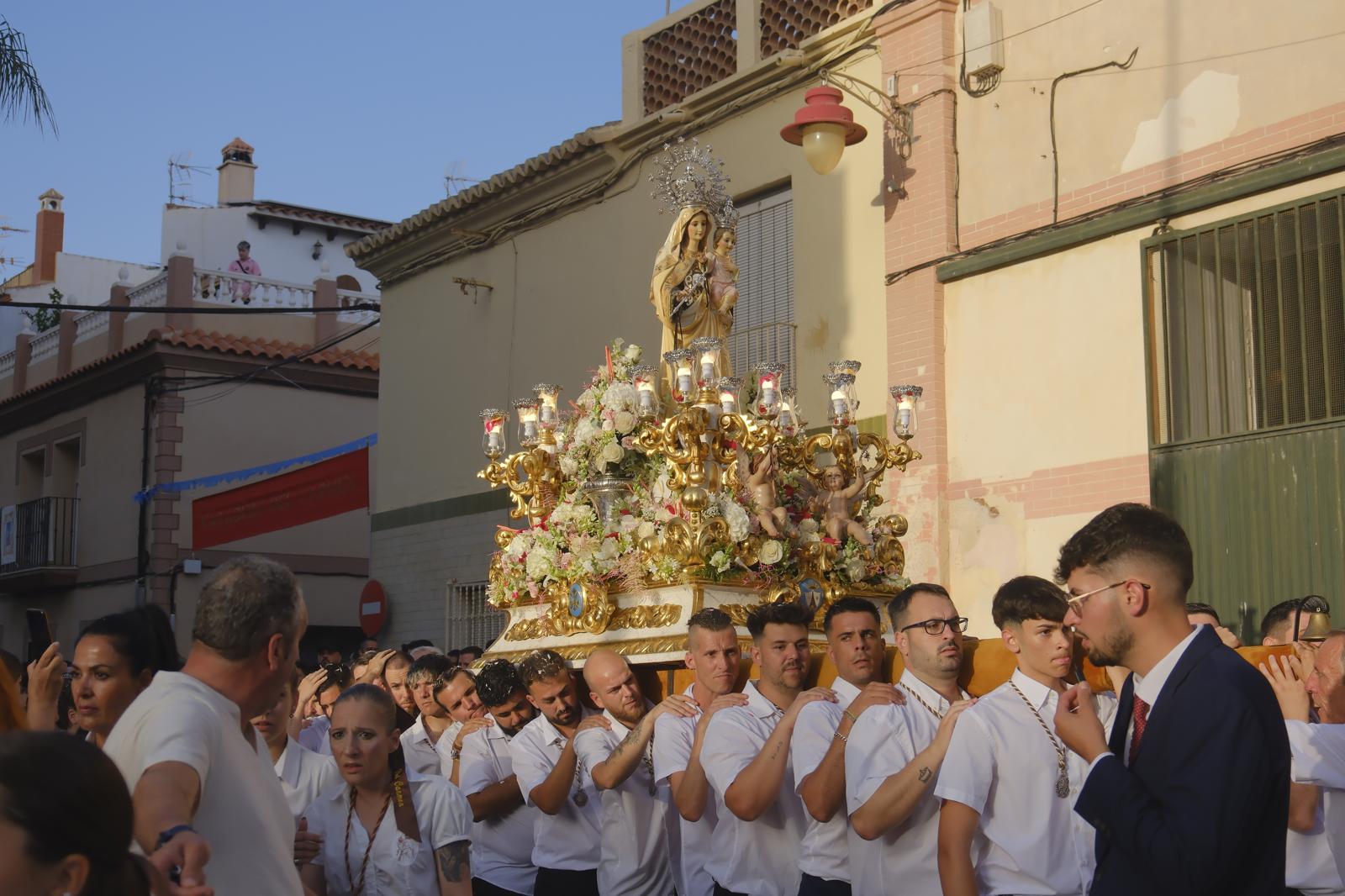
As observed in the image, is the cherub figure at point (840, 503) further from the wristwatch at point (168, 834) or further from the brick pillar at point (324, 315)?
the brick pillar at point (324, 315)

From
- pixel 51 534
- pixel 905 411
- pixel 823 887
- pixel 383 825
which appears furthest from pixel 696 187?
pixel 51 534

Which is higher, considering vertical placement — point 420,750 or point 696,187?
point 696,187

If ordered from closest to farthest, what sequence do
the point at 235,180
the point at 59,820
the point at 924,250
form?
the point at 59,820, the point at 924,250, the point at 235,180

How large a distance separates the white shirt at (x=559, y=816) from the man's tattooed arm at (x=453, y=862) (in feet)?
4.17

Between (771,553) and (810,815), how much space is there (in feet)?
9.47

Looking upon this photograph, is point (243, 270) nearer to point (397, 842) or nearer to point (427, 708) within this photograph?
point (427, 708)

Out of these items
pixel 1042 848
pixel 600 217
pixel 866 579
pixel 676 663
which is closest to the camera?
pixel 1042 848

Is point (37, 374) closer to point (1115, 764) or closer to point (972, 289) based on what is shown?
point (972, 289)

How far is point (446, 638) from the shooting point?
17.2 m

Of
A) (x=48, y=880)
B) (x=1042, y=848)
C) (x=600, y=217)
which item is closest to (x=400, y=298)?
(x=600, y=217)

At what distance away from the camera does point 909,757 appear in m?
4.80

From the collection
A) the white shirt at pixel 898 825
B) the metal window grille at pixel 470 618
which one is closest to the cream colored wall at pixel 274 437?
the metal window grille at pixel 470 618

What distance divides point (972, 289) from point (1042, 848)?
7.52 meters

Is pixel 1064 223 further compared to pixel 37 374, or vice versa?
pixel 37 374
